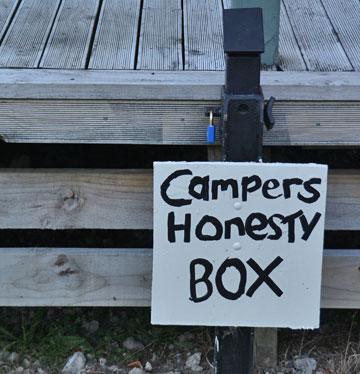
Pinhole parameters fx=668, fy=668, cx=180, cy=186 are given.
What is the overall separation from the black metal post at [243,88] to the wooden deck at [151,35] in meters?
0.53

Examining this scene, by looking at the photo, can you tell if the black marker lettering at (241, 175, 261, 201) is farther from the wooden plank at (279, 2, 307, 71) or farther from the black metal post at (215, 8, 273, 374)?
the wooden plank at (279, 2, 307, 71)

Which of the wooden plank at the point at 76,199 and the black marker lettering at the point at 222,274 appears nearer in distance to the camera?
the black marker lettering at the point at 222,274

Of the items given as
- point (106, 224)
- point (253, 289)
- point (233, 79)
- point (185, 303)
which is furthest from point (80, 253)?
point (233, 79)

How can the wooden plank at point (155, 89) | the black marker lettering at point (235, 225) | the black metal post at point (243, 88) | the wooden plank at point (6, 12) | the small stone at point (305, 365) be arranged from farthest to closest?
the small stone at point (305, 365) < the wooden plank at point (6, 12) < the wooden plank at point (155, 89) < the black marker lettering at point (235, 225) < the black metal post at point (243, 88)

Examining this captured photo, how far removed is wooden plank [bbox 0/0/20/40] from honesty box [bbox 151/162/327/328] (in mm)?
1095

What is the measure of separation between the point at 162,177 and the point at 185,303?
37 centimetres

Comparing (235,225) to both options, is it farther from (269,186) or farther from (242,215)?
(269,186)

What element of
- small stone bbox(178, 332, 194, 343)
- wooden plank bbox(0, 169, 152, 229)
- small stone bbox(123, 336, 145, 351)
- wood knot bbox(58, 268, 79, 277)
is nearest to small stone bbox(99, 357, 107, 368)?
small stone bbox(123, 336, 145, 351)

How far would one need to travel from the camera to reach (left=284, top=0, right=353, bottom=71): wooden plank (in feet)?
7.32

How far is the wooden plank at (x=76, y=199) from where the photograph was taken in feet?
7.14

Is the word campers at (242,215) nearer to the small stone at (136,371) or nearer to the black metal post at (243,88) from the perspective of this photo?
the black metal post at (243,88)

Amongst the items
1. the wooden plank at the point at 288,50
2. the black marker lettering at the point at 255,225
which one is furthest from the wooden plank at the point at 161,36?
the black marker lettering at the point at 255,225

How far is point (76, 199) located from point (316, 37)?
3.42 ft

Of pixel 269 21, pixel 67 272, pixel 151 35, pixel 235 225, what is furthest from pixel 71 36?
pixel 235 225
